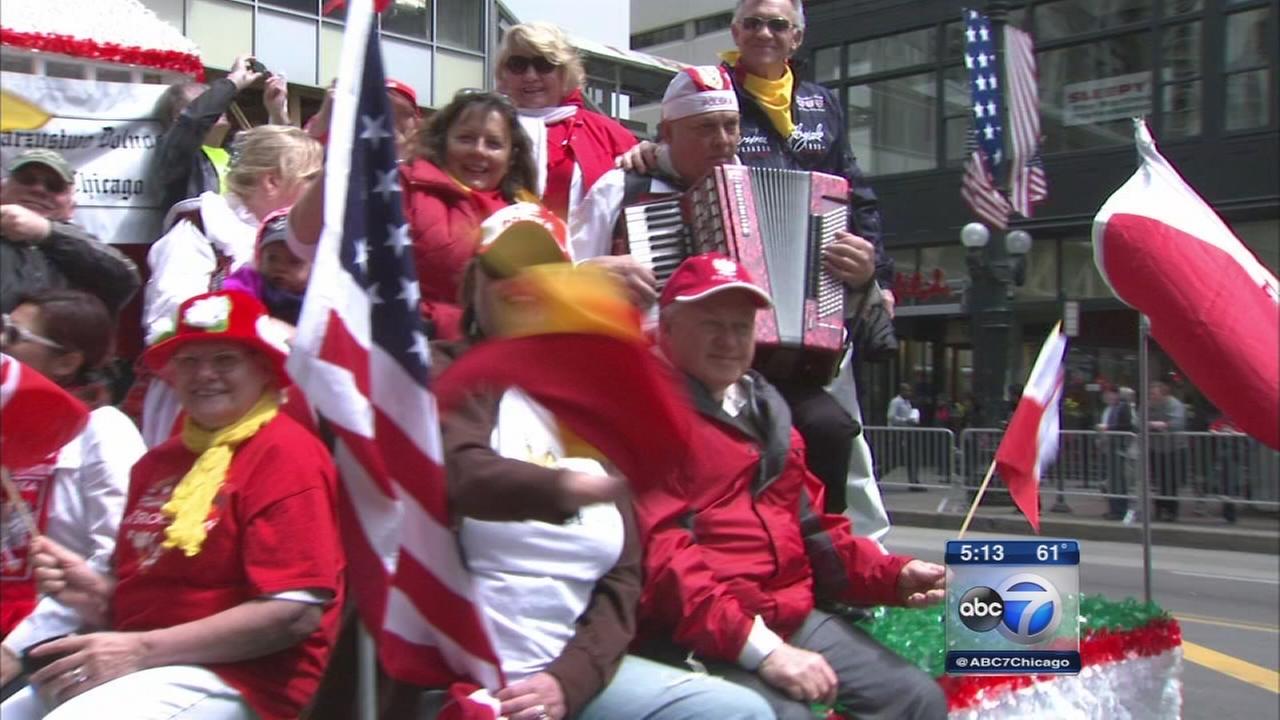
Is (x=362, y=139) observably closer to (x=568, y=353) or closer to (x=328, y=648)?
(x=568, y=353)

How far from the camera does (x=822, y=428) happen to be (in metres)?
4.16

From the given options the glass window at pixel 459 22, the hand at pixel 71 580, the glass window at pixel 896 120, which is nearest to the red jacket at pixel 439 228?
the glass window at pixel 459 22

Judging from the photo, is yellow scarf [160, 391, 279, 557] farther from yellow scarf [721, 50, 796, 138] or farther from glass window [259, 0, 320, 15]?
yellow scarf [721, 50, 796, 138]

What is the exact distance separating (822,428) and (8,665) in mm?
2364

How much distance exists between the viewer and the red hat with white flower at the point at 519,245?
2.47 metres

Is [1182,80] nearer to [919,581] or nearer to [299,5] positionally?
[919,581]

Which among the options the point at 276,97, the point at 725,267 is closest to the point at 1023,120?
the point at 276,97

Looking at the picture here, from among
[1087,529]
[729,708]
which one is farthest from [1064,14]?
[729,708]

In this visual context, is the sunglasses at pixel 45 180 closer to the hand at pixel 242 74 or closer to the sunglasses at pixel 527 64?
the hand at pixel 242 74

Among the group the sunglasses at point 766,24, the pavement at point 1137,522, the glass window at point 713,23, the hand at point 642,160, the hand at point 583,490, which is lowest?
the pavement at point 1137,522

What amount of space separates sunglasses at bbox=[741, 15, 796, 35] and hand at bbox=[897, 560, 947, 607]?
173 centimetres

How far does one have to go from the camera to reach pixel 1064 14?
14.0 meters

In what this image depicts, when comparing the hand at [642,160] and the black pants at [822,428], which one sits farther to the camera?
the black pants at [822,428]

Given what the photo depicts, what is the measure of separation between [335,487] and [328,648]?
331 millimetres
